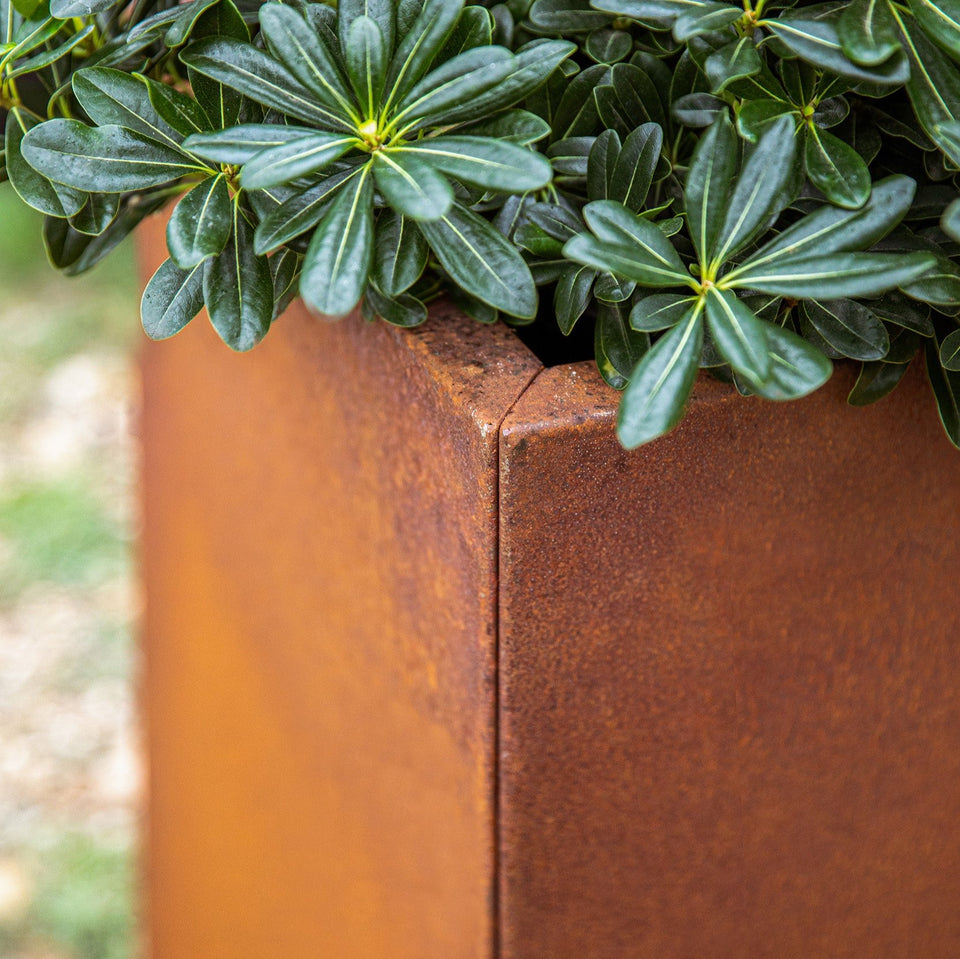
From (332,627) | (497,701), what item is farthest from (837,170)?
(332,627)

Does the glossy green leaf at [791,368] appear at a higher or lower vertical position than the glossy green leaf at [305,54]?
lower

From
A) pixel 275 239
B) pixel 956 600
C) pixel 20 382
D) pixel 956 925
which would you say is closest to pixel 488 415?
pixel 275 239

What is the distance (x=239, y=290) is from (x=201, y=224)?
49 mm

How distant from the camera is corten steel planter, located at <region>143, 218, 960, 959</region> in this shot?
0.69 m

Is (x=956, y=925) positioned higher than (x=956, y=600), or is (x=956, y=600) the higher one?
(x=956, y=600)

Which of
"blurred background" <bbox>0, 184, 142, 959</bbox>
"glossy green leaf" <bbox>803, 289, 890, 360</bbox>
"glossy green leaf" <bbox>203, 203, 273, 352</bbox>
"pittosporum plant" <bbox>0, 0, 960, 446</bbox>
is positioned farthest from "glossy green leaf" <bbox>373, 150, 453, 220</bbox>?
"blurred background" <bbox>0, 184, 142, 959</bbox>

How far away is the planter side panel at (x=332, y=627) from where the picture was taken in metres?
0.73

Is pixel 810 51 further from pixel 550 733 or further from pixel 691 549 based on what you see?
pixel 550 733

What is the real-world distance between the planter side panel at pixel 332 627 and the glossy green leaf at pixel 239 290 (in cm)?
11

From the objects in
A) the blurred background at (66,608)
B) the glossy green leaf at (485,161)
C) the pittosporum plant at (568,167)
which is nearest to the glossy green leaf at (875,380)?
the pittosporum plant at (568,167)

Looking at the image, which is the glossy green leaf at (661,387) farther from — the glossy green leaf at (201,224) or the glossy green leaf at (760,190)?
the glossy green leaf at (201,224)

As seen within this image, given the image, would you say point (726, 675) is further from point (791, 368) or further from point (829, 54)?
point (829, 54)

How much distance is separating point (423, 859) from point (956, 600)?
0.42m

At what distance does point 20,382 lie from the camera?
303 cm
